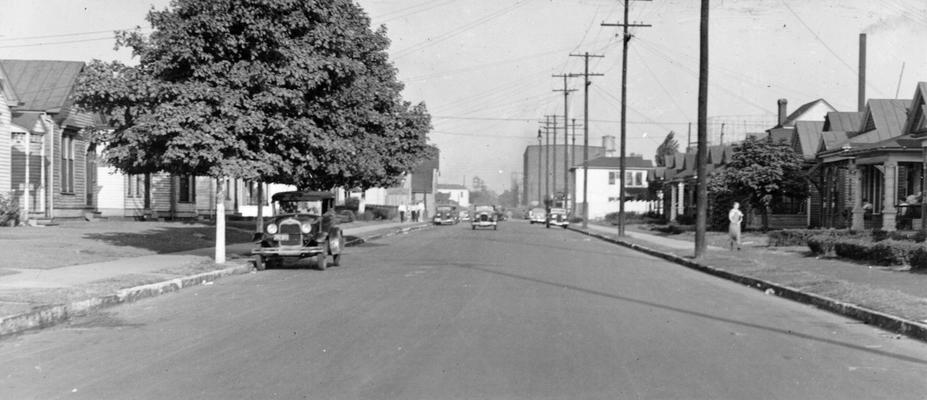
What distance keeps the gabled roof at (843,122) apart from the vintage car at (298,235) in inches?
1164

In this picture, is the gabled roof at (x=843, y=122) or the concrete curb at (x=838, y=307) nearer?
the concrete curb at (x=838, y=307)

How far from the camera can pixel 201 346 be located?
9.27m

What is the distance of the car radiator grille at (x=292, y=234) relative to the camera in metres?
20.0

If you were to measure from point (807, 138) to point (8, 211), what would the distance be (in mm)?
35313

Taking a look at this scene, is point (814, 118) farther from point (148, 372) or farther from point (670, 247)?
point (148, 372)

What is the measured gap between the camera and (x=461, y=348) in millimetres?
9086

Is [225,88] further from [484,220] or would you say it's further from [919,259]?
[484,220]

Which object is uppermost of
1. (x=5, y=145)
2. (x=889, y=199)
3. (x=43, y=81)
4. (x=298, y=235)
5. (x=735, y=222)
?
(x=43, y=81)

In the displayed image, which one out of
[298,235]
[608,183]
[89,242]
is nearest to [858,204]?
[298,235]

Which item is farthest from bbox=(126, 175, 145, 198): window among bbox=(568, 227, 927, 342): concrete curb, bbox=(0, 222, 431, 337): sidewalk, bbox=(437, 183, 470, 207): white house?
bbox=(437, 183, 470, 207): white house

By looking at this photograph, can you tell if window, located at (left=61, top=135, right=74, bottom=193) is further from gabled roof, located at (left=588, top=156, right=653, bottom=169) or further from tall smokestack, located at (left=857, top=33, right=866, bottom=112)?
gabled roof, located at (left=588, top=156, right=653, bottom=169)

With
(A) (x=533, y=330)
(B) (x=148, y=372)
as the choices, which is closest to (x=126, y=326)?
(B) (x=148, y=372)

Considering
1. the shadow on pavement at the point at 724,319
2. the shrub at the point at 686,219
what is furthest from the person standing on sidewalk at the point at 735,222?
the shrub at the point at 686,219

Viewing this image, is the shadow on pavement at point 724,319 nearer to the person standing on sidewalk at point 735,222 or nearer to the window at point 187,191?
the person standing on sidewalk at point 735,222
